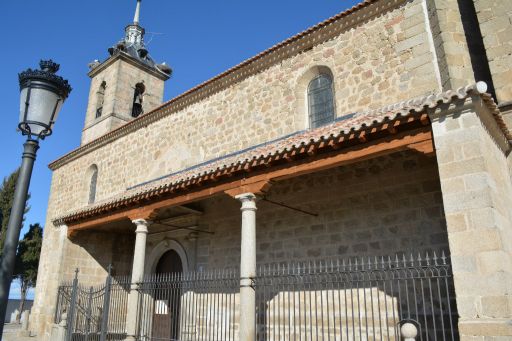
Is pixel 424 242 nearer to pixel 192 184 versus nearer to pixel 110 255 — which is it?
pixel 192 184

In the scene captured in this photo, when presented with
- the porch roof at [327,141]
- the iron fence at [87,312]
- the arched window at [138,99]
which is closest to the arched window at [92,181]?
the arched window at [138,99]

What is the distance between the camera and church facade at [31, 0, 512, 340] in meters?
4.80

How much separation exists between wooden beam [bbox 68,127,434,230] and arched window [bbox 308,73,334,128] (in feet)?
9.94

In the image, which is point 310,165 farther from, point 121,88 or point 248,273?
point 121,88

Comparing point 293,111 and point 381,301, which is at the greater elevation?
point 293,111

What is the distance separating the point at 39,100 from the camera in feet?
11.2

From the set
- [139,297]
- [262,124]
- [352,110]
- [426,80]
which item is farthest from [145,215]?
[426,80]

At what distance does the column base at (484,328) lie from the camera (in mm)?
4066

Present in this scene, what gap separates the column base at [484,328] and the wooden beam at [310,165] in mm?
1994

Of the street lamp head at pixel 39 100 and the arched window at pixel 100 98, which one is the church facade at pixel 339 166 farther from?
the arched window at pixel 100 98

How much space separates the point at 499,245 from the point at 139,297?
6607 mm

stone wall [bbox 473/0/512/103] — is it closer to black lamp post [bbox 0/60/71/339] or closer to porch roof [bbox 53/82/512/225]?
porch roof [bbox 53/82/512/225]

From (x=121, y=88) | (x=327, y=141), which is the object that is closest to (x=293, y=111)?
(x=327, y=141)

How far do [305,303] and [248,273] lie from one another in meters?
0.99
